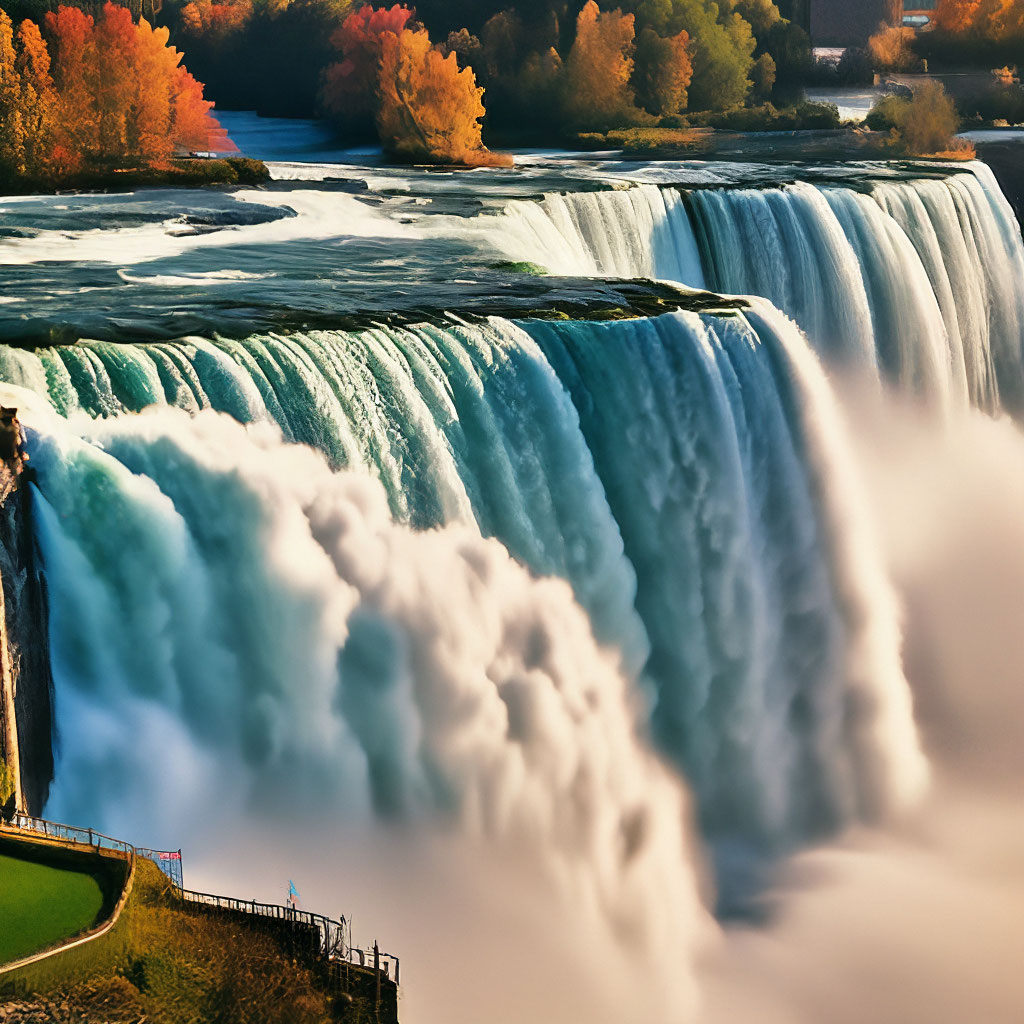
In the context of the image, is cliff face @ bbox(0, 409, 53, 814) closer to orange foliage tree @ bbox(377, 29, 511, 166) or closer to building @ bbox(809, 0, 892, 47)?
orange foliage tree @ bbox(377, 29, 511, 166)

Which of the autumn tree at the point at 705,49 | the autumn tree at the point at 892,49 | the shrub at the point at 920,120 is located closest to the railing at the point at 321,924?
the shrub at the point at 920,120

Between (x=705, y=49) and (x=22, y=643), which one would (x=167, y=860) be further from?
(x=705, y=49)

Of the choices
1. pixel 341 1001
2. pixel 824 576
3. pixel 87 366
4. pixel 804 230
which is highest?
pixel 804 230

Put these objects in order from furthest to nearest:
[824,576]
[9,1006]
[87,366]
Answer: [824,576], [87,366], [9,1006]

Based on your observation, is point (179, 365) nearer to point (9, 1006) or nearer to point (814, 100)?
point (9, 1006)

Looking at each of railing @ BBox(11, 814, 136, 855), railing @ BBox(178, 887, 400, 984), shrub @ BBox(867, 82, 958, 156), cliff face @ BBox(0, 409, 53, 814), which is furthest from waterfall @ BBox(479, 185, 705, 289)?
shrub @ BBox(867, 82, 958, 156)

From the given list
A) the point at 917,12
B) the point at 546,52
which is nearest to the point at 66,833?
the point at 546,52

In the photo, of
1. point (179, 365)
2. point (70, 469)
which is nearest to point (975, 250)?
point (179, 365)

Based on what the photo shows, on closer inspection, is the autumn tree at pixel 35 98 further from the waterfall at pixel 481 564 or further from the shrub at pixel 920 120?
the shrub at pixel 920 120
